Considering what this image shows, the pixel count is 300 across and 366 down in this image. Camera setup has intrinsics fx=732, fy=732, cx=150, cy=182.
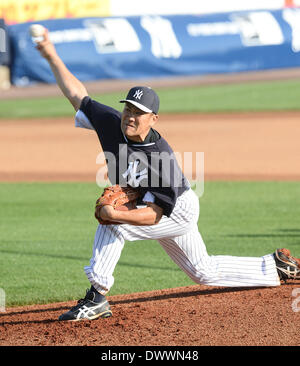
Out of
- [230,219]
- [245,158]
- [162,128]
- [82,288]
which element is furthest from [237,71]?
[82,288]

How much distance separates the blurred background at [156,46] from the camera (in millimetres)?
26328

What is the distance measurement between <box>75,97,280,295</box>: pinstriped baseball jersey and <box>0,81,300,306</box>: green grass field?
3.65 ft

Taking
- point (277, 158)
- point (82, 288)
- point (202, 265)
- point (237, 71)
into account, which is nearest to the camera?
point (202, 265)

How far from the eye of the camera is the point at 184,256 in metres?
5.11

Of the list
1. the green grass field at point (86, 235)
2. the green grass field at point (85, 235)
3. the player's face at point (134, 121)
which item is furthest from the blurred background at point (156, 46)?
the player's face at point (134, 121)

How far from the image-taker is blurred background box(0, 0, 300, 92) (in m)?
26.3

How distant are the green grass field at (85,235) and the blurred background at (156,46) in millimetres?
15703

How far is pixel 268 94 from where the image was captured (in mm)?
22594

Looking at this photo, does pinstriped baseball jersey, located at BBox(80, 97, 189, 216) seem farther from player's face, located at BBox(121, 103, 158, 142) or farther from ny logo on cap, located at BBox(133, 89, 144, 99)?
ny logo on cap, located at BBox(133, 89, 144, 99)

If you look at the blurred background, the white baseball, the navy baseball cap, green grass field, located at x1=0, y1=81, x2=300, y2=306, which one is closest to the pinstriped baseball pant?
the navy baseball cap

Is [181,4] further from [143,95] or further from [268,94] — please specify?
[143,95]

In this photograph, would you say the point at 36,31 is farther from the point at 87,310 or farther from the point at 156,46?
the point at 156,46

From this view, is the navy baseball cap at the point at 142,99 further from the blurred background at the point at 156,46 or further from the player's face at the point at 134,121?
the blurred background at the point at 156,46

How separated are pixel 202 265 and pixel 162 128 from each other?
12.2 meters
